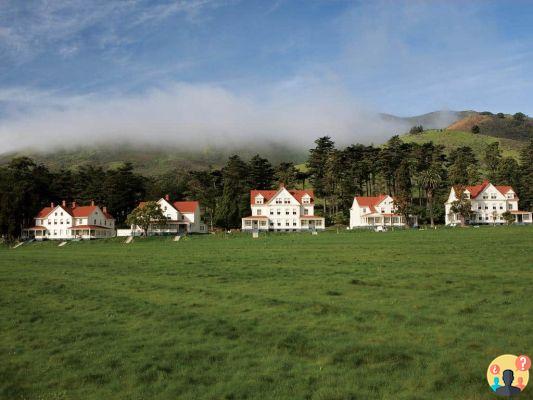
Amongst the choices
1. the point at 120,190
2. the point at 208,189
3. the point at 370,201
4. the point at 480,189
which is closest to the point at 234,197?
the point at 208,189

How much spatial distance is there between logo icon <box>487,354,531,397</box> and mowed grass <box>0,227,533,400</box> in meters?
2.60

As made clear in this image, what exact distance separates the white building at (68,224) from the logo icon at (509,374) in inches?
3776

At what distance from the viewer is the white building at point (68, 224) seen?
95.4 metres

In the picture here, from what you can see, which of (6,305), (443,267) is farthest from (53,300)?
(443,267)

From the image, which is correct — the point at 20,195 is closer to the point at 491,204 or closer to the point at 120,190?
the point at 120,190

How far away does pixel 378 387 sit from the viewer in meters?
8.75

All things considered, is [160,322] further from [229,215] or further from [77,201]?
[77,201]

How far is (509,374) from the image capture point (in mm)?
5746

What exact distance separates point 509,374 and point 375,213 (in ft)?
298

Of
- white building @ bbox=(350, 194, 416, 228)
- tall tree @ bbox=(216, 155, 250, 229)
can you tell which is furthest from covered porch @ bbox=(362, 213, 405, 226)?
tall tree @ bbox=(216, 155, 250, 229)

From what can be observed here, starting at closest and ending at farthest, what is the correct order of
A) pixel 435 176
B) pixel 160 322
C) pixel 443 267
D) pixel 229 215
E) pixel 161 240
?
pixel 160 322, pixel 443 267, pixel 161 240, pixel 229 215, pixel 435 176

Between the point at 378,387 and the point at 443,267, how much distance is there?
1619cm

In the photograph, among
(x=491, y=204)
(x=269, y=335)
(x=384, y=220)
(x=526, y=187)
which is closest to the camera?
(x=269, y=335)

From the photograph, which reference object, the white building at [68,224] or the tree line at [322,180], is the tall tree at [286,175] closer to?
the tree line at [322,180]
